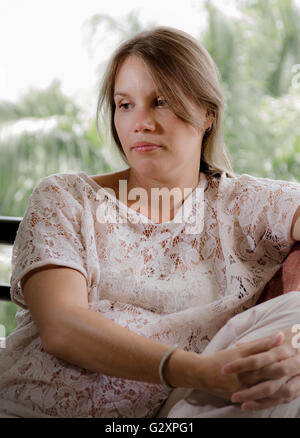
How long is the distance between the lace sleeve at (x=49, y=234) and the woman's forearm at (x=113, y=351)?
123 millimetres

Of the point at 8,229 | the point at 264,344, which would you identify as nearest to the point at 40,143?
the point at 8,229

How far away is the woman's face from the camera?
3.59 feet

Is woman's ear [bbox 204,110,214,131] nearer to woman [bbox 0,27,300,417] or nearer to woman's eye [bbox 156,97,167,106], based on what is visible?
woman [bbox 0,27,300,417]

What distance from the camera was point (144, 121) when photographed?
1090mm

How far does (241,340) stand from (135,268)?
299 millimetres

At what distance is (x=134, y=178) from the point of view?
1217 mm

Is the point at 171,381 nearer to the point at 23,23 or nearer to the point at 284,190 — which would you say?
the point at 284,190

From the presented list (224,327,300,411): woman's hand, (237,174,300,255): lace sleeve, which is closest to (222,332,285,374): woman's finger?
(224,327,300,411): woman's hand

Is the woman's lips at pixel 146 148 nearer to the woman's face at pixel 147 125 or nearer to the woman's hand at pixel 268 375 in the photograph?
the woman's face at pixel 147 125

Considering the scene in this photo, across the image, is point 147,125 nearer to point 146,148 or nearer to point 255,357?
point 146,148

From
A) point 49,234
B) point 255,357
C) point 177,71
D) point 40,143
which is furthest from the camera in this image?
point 40,143

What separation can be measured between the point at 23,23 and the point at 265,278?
5571mm

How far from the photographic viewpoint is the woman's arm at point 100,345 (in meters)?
0.83
